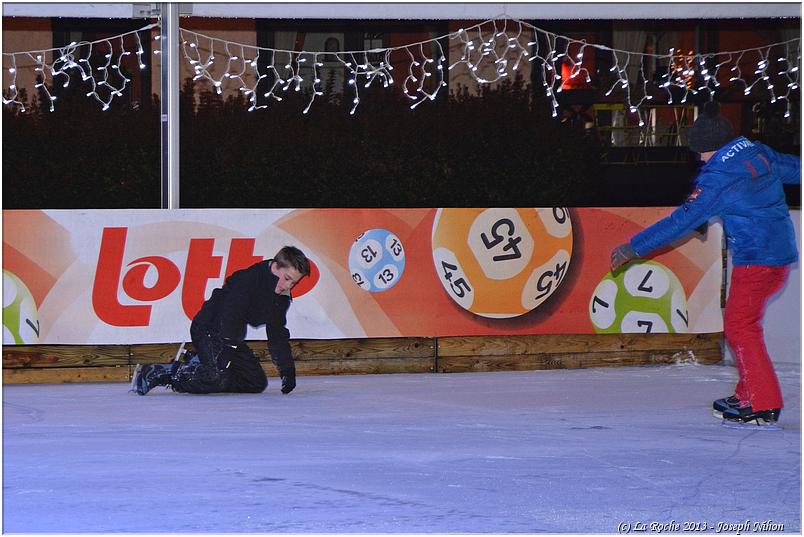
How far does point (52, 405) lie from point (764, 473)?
418 centimetres

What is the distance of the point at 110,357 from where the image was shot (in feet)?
26.2

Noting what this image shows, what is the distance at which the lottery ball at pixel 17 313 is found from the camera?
25.4 feet

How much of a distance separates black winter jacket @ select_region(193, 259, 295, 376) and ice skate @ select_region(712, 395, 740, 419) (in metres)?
2.58

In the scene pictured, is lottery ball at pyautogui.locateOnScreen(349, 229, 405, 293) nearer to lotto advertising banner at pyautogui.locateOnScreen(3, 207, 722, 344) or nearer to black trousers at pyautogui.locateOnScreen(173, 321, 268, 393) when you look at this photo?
lotto advertising banner at pyautogui.locateOnScreen(3, 207, 722, 344)

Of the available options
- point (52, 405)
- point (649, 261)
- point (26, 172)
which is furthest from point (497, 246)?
point (26, 172)

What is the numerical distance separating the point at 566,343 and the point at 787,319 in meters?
1.66

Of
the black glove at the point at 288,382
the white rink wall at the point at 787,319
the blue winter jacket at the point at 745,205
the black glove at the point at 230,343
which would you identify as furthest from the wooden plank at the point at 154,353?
the white rink wall at the point at 787,319

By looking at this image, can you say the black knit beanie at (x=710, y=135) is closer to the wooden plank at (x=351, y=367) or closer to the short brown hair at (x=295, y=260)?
the short brown hair at (x=295, y=260)

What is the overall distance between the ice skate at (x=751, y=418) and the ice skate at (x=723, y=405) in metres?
0.09

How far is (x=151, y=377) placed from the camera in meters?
7.28

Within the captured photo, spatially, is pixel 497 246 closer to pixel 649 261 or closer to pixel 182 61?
pixel 649 261

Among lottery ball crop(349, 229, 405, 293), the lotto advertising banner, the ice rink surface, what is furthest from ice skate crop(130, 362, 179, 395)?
lottery ball crop(349, 229, 405, 293)

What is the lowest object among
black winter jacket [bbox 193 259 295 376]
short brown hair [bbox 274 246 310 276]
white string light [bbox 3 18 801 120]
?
black winter jacket [bbox 193 259 295 376]

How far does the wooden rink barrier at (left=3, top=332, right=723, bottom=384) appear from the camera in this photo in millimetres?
7918
